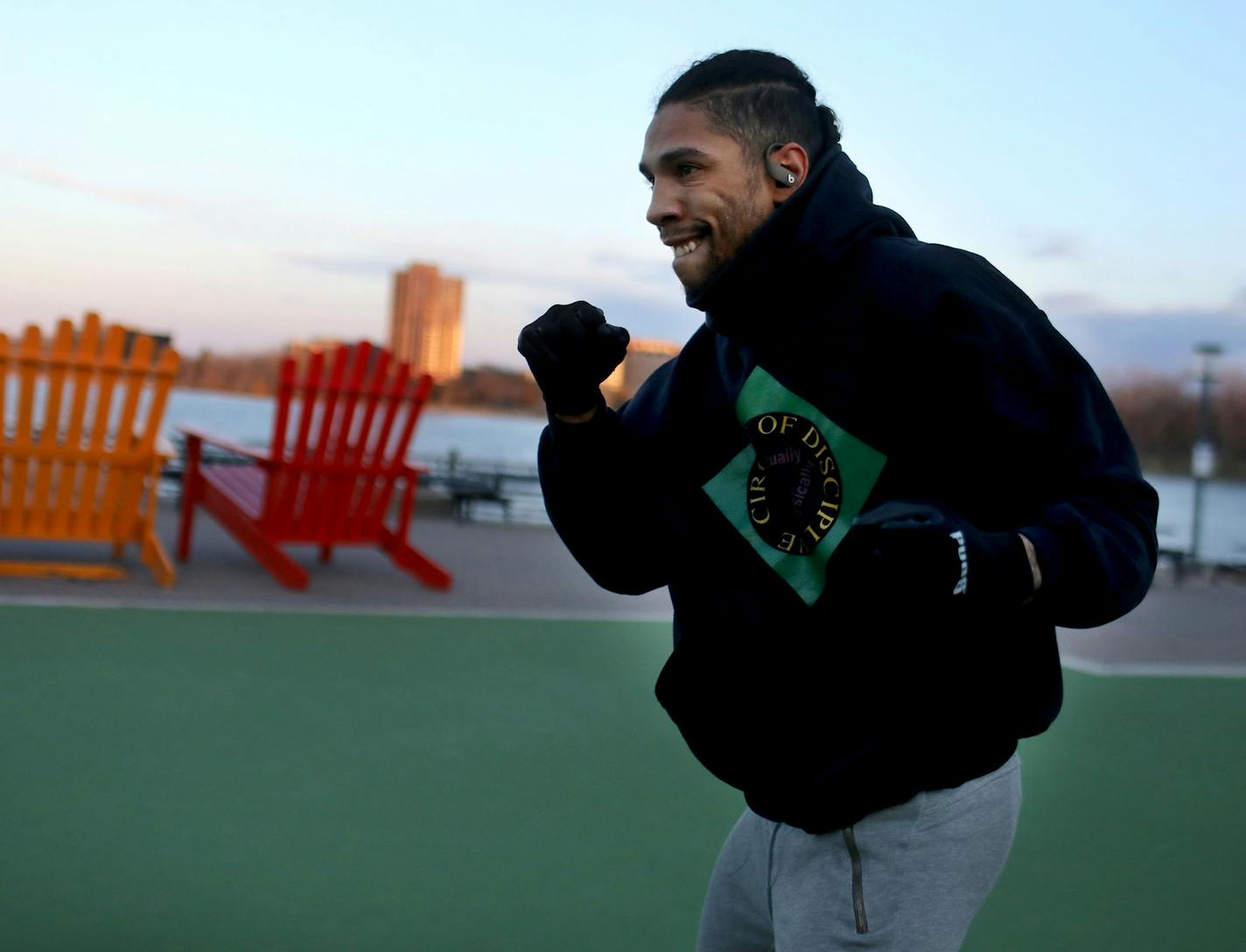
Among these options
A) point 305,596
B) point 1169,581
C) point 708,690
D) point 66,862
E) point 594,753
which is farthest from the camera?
point 1169,581

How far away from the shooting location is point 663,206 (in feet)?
6.95

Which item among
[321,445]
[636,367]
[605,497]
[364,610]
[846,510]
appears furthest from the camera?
[321,445]

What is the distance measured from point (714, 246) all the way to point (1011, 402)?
512 mm

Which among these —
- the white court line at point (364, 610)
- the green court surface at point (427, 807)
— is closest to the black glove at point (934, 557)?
the green court surface at point (427, 807)

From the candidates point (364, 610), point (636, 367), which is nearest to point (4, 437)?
point (364, 610)

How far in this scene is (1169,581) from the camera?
15.9m

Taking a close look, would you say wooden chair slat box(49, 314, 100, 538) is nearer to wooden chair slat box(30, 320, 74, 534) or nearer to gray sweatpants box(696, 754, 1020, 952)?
wooden chair slat box(30, 320, 74, 534)

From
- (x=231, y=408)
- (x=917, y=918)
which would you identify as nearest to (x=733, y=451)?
(x=917, y=918)

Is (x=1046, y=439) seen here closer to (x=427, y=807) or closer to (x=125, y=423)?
(x=427, y=807)

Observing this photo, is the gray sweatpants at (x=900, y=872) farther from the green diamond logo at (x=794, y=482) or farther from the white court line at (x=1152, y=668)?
the white court line at (x=1152, y=668)

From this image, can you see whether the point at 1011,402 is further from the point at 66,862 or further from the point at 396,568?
the point at 396,568

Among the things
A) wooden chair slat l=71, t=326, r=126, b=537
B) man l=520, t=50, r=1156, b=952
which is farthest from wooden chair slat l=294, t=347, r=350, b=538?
man l=520, t=50, r=1156, b=952

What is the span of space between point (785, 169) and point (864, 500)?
0.52 metres

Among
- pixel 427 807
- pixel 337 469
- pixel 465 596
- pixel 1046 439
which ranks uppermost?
pixel 1046 439
